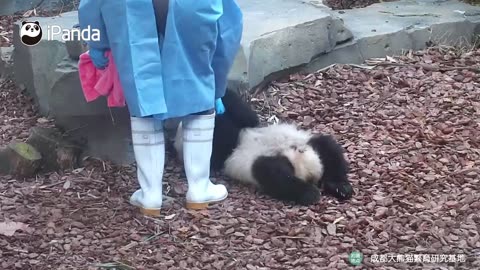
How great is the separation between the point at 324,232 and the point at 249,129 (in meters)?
0.85

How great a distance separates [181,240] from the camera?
11.0ft

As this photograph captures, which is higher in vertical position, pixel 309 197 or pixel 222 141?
pixel 222 141

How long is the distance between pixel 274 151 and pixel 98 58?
949mm

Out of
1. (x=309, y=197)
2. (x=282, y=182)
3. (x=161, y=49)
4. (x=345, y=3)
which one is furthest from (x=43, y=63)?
(x=345, y=3)

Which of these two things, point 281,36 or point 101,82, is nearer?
point 101,82

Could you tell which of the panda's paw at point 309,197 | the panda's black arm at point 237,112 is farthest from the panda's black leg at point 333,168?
the panda's black arm at point 237,112

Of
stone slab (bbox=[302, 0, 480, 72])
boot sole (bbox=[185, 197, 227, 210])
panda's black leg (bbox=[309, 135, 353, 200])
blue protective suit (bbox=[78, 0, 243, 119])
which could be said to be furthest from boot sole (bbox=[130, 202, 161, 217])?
stone slab (bbox=[302, 0, 480, 72])

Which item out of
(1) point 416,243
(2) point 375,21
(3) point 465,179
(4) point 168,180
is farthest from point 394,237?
(2) point 375,21

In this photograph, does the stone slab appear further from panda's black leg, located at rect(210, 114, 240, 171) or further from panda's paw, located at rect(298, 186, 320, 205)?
panda's paw, located at rect(298, 186, 320, 205)

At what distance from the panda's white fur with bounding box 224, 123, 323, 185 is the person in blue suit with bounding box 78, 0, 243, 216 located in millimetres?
301

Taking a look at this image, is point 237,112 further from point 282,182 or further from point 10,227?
point 10,227

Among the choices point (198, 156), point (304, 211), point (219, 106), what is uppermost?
point (219, 106)

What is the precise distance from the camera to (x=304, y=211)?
361cm

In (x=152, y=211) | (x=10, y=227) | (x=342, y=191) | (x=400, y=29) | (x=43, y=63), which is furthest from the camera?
(x=400, y=29)
